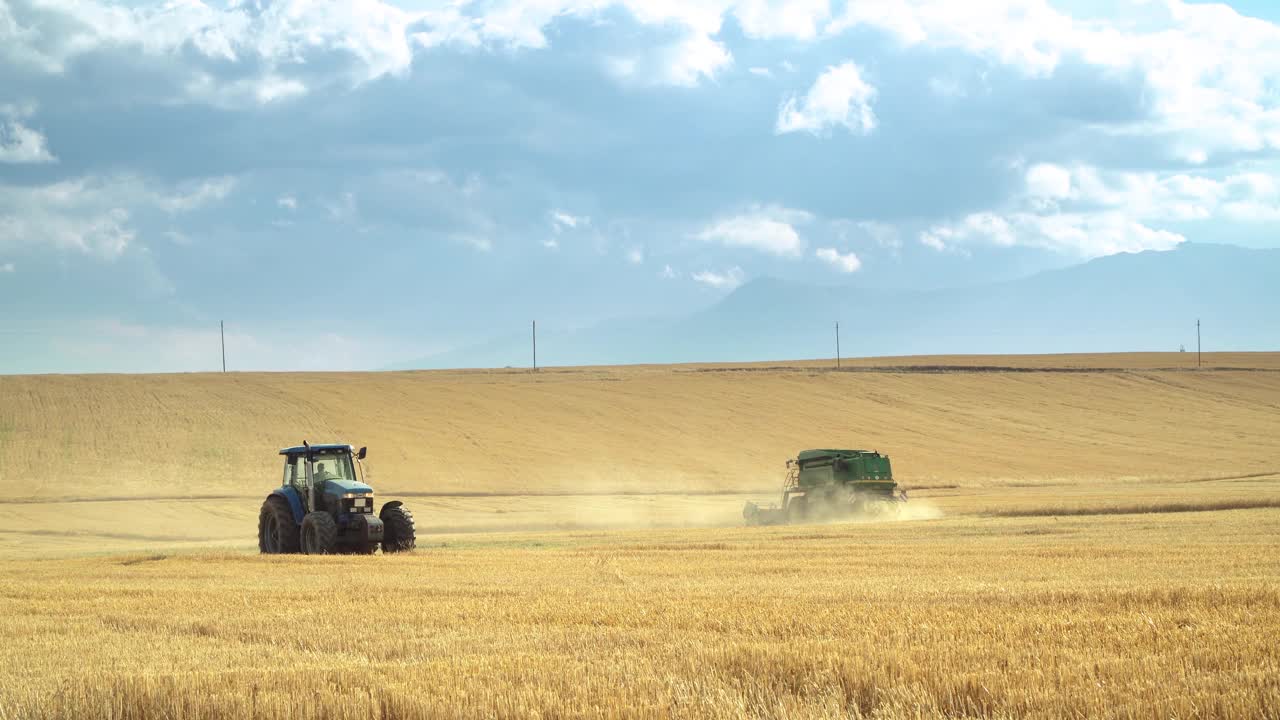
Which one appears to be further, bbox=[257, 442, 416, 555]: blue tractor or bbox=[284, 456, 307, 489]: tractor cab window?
bbox=[284, 456, 307, 489]: tractor cab window

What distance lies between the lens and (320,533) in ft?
78.1

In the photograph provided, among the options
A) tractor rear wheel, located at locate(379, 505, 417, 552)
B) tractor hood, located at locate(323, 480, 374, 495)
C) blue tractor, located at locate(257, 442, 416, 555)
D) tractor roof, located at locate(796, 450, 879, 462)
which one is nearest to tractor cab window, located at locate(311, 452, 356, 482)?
blue tractor, located at locate(257, 442, 416, 555)

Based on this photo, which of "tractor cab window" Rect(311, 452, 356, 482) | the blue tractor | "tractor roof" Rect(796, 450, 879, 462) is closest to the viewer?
the blue tractor

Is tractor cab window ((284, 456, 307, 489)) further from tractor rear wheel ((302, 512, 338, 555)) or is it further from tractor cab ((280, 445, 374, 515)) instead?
tractor rear wheel ((302, 512, 338, 555))

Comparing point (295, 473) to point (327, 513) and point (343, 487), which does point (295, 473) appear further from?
point (327, 513)

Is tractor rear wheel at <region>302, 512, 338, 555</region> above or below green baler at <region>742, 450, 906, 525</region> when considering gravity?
above

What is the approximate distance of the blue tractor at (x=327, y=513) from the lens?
23891mm

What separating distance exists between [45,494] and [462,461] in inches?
703

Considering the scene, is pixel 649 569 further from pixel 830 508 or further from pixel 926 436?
pixel 926 436

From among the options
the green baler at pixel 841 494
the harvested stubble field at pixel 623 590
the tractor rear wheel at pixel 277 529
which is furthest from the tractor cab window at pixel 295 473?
the green baler at pixel 841 494

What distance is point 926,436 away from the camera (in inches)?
2648

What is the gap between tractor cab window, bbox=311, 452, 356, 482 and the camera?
25.4 m

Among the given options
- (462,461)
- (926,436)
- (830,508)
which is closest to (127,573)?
(830,508)

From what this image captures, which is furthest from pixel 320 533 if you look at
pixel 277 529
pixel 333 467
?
pixel 333 467
